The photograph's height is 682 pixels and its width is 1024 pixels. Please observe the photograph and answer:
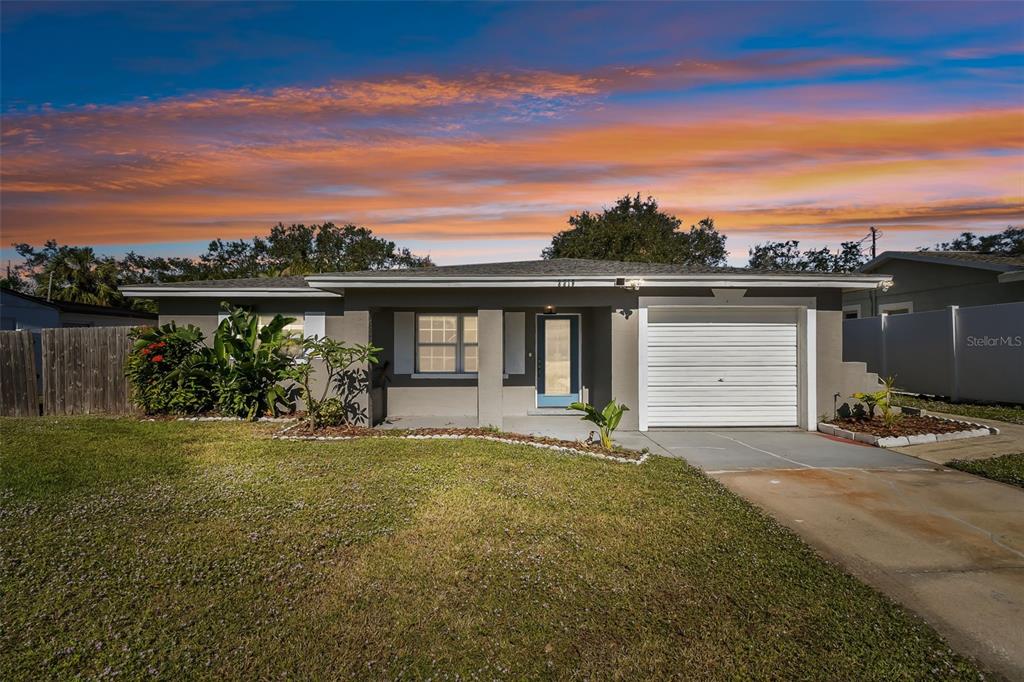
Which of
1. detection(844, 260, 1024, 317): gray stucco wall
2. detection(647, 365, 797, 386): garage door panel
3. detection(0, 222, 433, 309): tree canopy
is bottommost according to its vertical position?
detection(647, 365, 797, 386): garage door panel

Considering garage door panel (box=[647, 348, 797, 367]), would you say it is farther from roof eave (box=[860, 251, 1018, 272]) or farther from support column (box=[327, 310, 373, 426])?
roof eave (box=[860, 251, 1018, 272])

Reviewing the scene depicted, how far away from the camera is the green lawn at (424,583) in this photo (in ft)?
9.16

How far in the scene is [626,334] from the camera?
9344mm

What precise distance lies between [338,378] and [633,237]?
27795 millimetres

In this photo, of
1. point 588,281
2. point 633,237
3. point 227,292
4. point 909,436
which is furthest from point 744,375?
point 633,237

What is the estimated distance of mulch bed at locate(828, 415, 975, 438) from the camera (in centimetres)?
849

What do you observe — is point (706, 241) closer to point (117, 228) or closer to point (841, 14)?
point (841, 14)

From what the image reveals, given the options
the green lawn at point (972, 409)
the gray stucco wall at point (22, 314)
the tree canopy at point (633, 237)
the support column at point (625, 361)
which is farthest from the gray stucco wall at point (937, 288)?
the gray stucco wall at point (22, 314)

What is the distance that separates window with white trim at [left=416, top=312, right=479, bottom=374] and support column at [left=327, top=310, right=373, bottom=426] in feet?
4.98

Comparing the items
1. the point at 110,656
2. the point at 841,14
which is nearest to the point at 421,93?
the point at 841,14

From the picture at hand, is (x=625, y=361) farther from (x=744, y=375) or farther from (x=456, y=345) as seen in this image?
(x=456, y=345)

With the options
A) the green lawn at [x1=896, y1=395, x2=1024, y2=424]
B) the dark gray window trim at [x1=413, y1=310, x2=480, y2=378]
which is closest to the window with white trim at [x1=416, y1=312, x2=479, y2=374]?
the dark gray window trim at [x1=413, y1=310, x2=480, y2=378]

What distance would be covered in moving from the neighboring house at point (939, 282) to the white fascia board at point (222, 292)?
55.4 feet

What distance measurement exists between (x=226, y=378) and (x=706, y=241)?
39.6 meters
